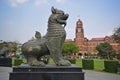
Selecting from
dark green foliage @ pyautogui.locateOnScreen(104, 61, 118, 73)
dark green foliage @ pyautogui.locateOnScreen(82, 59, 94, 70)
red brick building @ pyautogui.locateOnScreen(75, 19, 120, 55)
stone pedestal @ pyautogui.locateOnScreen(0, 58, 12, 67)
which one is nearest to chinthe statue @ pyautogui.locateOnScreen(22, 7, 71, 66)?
dark green foliage @ pyautogui.locateOnScreen(104, 61, 118, 73)

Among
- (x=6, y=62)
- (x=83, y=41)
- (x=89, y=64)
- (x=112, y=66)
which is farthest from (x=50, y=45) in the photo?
(x=83, y=41)

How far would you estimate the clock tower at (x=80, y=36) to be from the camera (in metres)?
120

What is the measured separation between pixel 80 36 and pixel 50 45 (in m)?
111

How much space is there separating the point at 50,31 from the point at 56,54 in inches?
40.8

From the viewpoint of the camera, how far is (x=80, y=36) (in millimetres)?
120688

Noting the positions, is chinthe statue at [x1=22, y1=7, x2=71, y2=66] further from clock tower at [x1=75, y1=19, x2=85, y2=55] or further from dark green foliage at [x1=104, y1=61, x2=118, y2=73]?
clock tower at [x1=75, y1=19, x2=85, y2=55]

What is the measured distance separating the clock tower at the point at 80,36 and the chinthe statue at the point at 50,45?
109676mm

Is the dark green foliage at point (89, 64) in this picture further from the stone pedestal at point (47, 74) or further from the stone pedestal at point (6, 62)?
the stone pedestal at point (47, 74)

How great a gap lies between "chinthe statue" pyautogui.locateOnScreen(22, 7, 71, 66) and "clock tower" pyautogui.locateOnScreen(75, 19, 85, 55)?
110 m

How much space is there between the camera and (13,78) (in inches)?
357

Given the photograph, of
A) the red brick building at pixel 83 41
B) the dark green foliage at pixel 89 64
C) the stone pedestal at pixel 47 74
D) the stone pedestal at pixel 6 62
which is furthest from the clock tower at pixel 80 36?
the stone pedestal at pixel 47 74

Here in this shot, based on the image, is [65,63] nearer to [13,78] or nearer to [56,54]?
[56,54]

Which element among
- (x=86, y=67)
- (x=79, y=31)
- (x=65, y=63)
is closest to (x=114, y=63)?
(x=86, y=67)

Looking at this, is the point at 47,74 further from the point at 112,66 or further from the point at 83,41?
the point at 83,41
